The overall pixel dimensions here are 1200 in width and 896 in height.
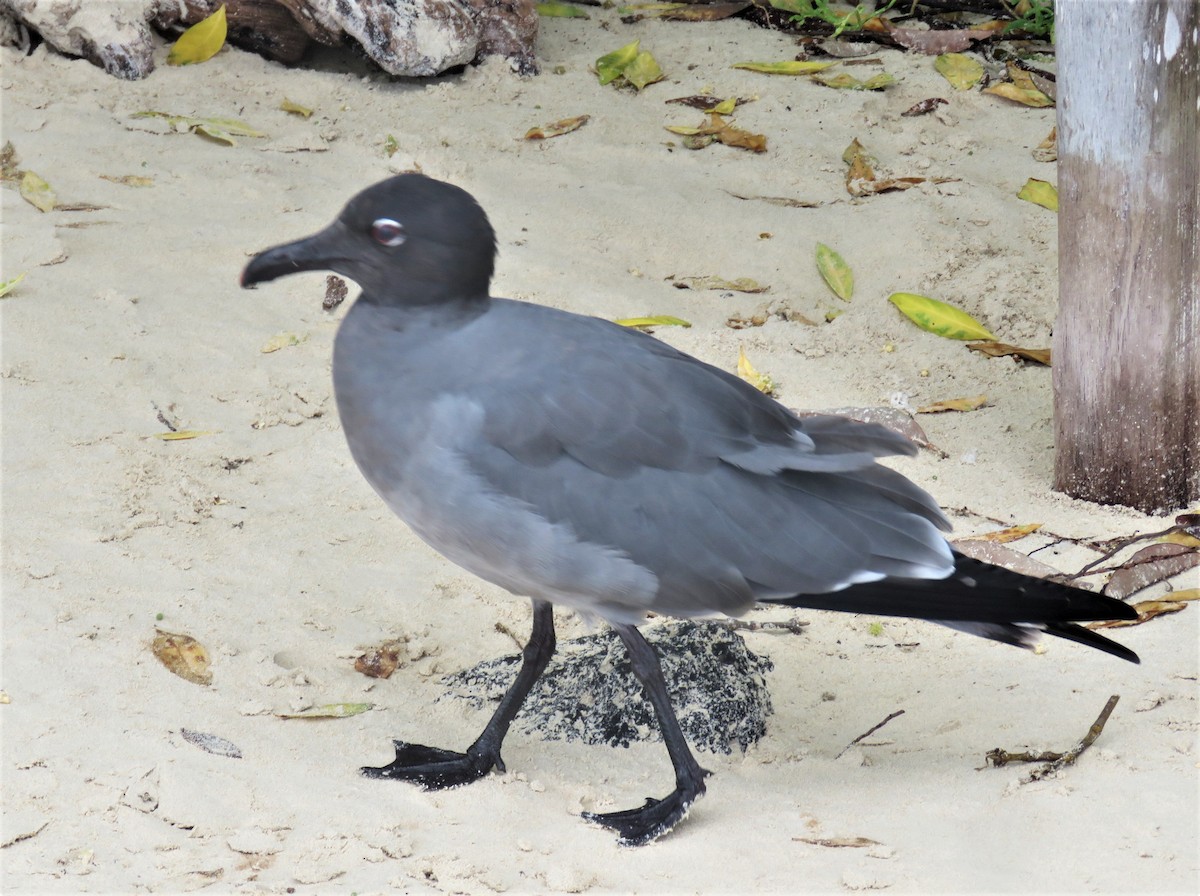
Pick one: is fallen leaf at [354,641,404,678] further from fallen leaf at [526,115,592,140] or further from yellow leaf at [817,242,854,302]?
fallen leaf at [526,115,592,140]

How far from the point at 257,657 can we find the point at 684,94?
378 centimetres

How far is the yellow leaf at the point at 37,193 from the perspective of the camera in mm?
4934

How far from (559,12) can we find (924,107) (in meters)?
1.97

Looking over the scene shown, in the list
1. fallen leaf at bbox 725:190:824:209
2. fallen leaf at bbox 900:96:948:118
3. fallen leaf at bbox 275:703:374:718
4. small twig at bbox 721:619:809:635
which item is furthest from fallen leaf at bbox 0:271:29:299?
fallen leaf at bbox 900:96:948:118

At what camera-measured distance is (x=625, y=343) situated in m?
2.91

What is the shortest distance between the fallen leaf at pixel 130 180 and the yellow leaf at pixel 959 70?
3.53m

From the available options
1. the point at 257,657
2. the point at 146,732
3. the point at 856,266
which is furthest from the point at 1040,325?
the point at 146,732

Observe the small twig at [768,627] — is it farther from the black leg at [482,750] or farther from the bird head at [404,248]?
the bird head at [404,248]

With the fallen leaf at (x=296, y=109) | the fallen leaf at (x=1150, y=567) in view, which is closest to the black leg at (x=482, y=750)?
the fallen leaf at (x=1150, y=567)

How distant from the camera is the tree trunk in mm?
3715

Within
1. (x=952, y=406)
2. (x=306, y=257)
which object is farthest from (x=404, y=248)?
(x=952, y=406)

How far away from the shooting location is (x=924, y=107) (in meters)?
6.00

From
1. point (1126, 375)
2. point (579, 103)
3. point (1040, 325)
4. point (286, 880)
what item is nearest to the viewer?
point (286, 880)

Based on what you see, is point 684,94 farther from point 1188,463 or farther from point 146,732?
point 146,732
